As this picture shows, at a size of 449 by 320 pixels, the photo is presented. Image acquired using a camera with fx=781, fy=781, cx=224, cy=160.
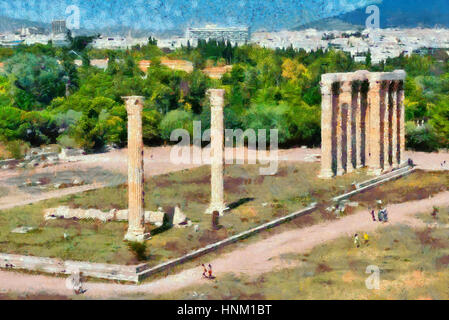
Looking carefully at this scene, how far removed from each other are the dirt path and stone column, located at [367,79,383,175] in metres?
8.83

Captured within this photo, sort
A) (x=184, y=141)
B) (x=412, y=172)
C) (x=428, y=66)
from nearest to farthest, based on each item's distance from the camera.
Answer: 1. (x=412, y=172)
2. (x=184, y=141)
3. (x=428, y=66)

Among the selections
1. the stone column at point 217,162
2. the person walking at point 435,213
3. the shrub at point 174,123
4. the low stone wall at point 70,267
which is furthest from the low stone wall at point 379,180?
the shrub at point 174,123

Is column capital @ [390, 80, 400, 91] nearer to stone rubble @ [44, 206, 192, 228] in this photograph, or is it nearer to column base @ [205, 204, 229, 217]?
column base @ [205, 204, 229, 217]

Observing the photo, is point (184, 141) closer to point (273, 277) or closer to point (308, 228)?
point (308, 228)

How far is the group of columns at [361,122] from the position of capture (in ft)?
163

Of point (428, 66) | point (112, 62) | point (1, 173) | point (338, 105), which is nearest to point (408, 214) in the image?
point (338, 105)

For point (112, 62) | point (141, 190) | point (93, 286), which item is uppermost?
point (112, 62)

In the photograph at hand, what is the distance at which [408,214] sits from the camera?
133 ft

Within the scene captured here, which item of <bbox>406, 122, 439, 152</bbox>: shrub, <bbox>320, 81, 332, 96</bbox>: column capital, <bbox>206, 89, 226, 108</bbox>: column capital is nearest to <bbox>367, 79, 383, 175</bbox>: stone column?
<bbox>320, 81, 332, 96</bbox>: column capital

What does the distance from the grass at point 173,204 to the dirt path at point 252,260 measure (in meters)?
1.66

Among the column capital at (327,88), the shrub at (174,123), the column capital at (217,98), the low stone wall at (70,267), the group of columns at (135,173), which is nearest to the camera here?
the low stone wall at (70,267)

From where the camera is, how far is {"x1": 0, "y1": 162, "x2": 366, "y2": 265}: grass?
3259 centimetres

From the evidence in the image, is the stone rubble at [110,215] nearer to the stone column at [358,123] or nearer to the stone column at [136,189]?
the stone column at [136,189]

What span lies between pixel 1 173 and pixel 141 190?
1036 inches
